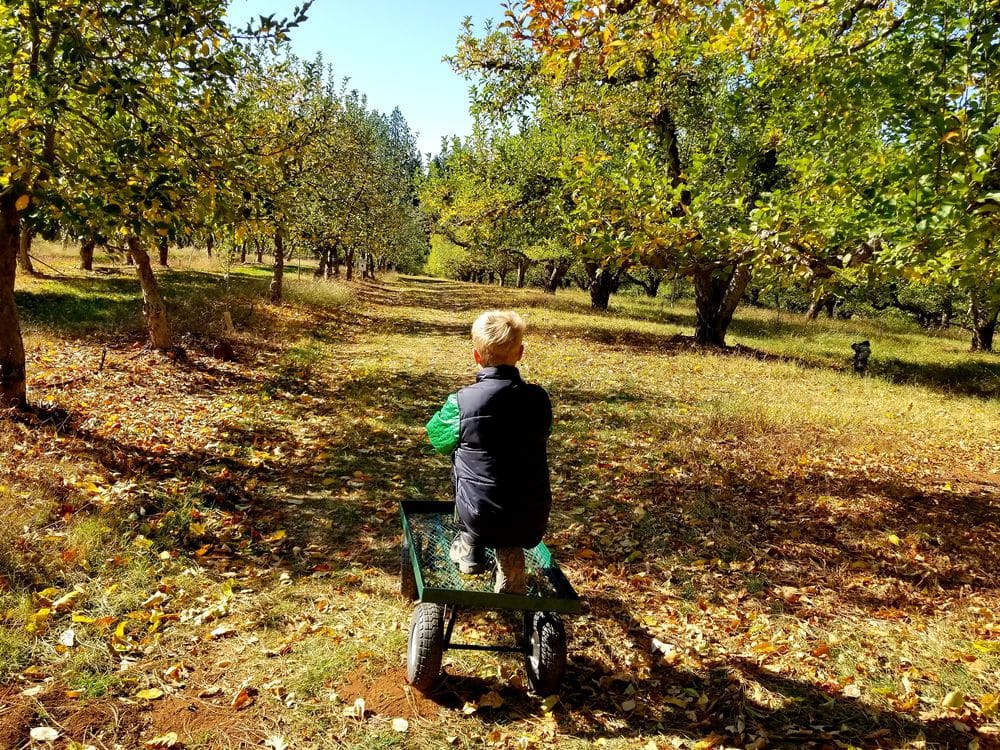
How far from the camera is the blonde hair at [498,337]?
11.2 feet

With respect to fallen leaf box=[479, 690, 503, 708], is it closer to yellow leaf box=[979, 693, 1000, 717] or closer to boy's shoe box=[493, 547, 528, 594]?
boy's shoe box=[493, 547, 528, 594]

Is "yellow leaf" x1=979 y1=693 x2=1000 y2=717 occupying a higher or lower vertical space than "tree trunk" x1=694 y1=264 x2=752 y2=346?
lower

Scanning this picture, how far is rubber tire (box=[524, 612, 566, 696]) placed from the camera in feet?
11.5

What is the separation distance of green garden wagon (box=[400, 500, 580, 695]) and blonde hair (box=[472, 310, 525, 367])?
1379 mm

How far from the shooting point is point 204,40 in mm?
5812

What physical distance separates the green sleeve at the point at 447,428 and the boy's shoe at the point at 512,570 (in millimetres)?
733

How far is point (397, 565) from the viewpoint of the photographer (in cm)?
516

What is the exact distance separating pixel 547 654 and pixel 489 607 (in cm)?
51

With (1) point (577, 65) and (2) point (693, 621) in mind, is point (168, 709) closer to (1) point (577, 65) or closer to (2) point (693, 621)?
(2) point (693, 621)

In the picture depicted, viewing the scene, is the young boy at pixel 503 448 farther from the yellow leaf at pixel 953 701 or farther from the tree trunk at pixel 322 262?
the tree trunk at pixel 322 262

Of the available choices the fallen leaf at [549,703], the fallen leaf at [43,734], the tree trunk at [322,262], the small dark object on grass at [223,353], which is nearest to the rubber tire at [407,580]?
the fallen leaf at [549,703]

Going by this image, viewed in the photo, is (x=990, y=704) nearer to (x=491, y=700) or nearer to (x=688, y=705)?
(x=688, y=705)

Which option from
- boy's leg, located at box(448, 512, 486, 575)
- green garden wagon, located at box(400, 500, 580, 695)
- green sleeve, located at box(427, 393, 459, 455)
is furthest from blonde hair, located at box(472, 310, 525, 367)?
green garden wagon, located at box(400, 500, 580, 695)

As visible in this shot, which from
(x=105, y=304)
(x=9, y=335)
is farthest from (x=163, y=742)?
(x=105, y=304)
